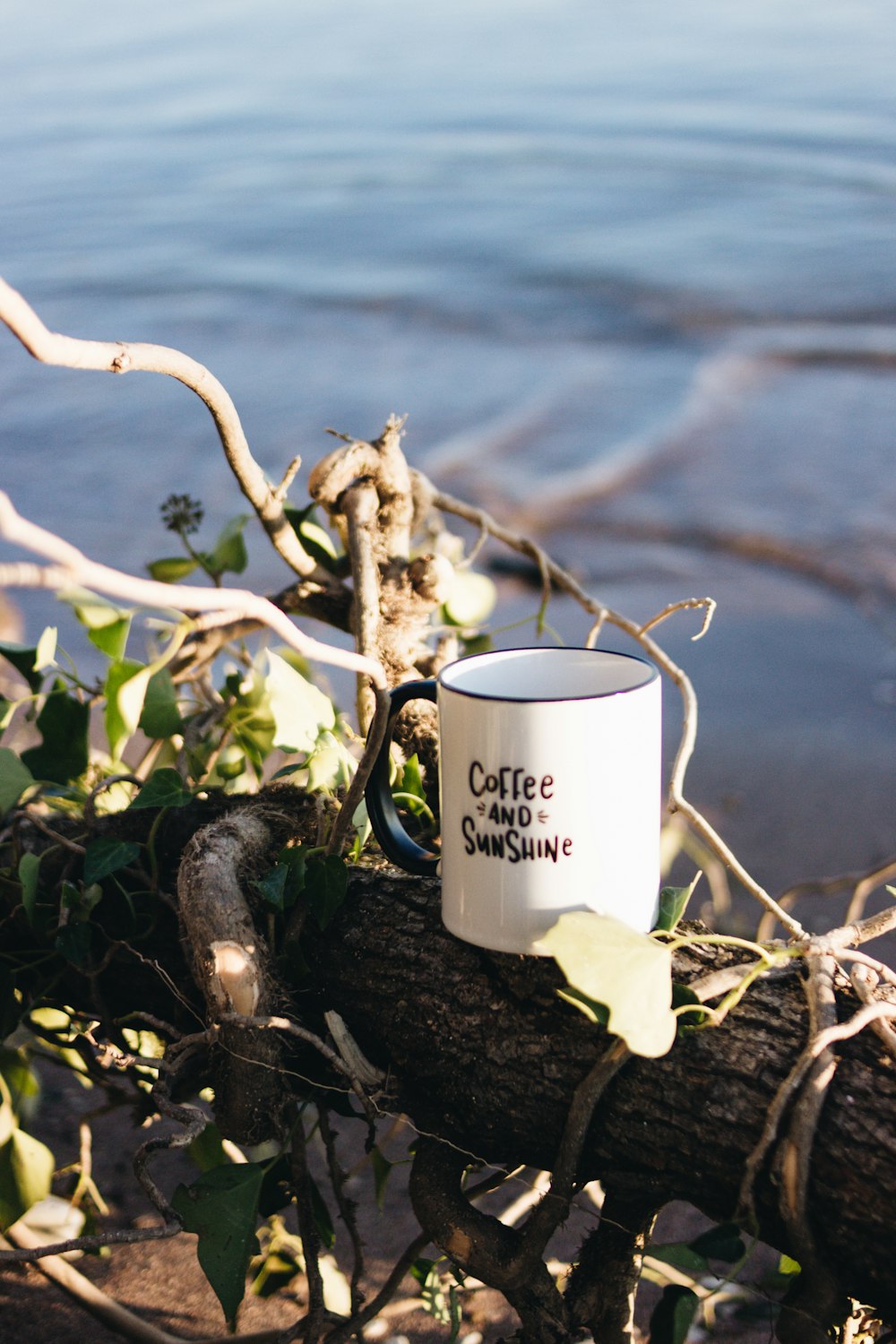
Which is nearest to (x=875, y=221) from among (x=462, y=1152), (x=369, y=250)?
(x=369, y=250)

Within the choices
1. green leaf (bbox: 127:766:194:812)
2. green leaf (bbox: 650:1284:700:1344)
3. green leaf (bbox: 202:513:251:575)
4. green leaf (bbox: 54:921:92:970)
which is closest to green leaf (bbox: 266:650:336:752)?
green leaf (bbox: 127:766:194:812)

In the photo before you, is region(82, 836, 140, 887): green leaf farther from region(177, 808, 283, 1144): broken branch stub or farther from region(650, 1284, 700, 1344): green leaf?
region(650, 1284, 700, 1344): green leaf

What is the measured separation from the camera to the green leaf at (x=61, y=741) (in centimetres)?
92

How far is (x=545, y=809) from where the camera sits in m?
0.61

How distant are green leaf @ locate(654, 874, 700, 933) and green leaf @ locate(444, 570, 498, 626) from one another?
401 mm

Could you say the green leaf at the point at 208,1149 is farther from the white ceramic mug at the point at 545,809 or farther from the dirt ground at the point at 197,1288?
the white ceramic mug at the point at 545,809

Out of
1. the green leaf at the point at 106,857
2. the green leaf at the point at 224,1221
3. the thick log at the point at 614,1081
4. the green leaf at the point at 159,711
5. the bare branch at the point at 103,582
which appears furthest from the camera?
the green leaf at the point at 159,711

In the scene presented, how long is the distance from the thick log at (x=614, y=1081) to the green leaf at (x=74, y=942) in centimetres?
17

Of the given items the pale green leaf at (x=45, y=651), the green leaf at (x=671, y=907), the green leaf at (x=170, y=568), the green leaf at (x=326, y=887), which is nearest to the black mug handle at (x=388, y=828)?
the green leaf at (x=326, y=887)

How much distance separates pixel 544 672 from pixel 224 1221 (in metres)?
0.37

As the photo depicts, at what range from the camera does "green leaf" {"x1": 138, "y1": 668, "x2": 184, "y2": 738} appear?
90cm

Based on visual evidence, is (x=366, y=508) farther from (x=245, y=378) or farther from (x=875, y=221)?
(x=875, y=221)

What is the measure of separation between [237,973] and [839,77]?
29.0 ft

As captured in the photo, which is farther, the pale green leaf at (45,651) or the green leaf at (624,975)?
the pale green leaf at (45,651)
